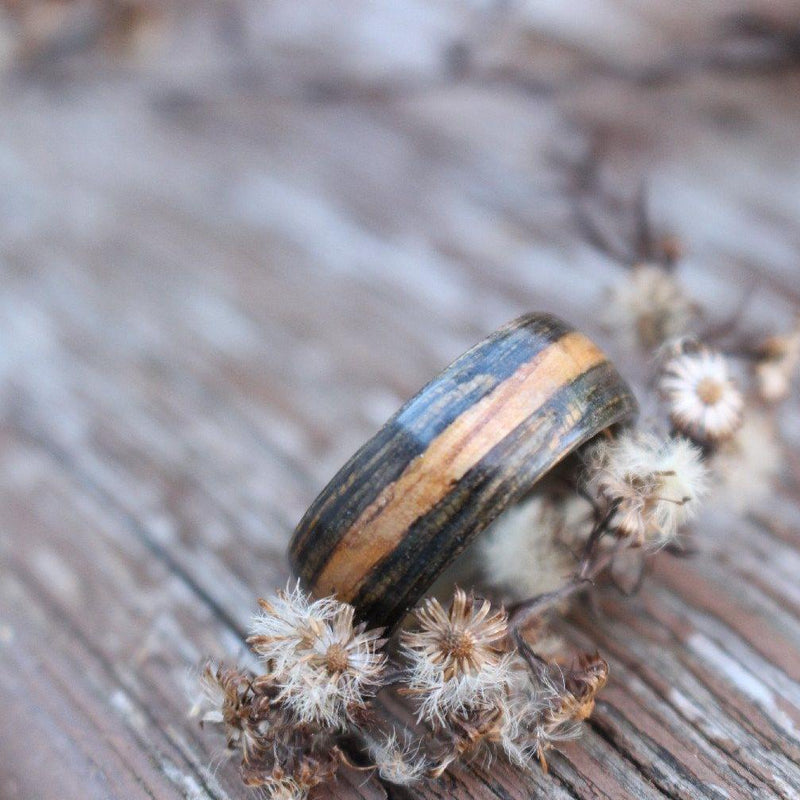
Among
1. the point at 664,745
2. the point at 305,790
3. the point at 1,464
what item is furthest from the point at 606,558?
the point at 1,464

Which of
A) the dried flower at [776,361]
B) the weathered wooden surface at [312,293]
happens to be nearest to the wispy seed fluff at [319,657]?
the weathered wooden surface at [312,293]

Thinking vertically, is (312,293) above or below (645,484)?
below

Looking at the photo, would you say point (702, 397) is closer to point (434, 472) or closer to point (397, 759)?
point (434, 472)

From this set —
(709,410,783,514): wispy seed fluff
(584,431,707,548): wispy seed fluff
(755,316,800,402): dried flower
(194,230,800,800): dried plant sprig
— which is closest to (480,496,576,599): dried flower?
(194,230,800,800): dried plant sprig

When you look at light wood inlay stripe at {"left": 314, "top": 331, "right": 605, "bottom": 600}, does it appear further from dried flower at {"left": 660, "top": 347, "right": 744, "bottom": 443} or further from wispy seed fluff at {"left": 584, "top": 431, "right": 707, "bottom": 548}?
dried flower at {"left": 660, "top": 347, "right": 744, "bottom": 443}

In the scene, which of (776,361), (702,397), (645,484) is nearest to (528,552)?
(645,484)
